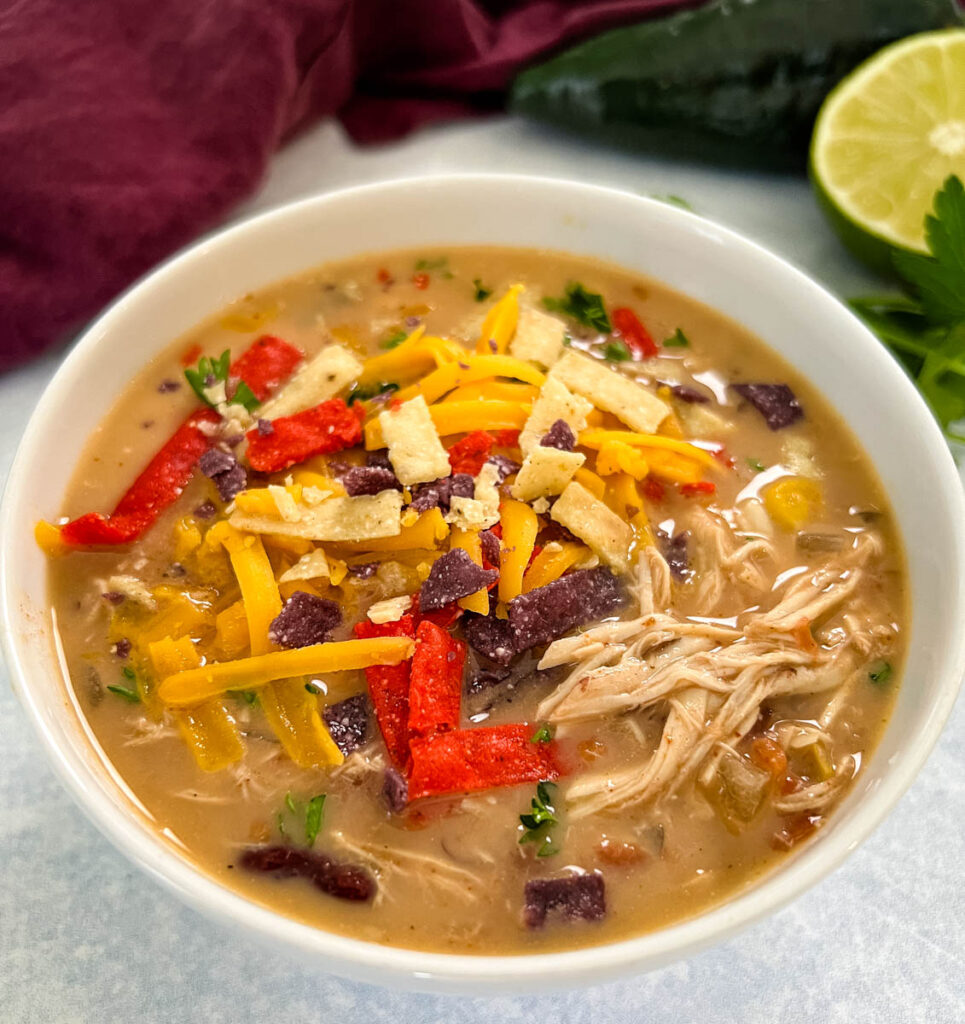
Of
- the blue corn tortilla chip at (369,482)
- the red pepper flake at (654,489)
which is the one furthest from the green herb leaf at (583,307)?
the blue corn tortilla chip at (369,482)

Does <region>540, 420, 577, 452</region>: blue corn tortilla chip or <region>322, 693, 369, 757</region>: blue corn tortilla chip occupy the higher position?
<region>540, 420, 577, 452</region>: blue corn tortilla chip

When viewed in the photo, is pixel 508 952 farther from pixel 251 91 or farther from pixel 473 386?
pixel 251 91

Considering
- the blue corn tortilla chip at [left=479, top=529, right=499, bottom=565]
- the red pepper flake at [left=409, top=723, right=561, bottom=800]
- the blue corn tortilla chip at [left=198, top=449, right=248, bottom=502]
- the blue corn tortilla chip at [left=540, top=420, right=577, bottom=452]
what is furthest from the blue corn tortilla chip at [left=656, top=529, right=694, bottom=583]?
the blue corn tortilla chip at [left=198, top=449, right=248, bottom=502]

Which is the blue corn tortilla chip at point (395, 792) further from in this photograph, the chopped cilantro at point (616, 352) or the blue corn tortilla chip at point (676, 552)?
the chopped cilantro at point (616, 352)

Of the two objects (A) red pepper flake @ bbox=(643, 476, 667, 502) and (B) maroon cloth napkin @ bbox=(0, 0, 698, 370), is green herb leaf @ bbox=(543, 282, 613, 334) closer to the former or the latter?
(A) red pepper flake @ bbox=(643, 476, 667, 502)

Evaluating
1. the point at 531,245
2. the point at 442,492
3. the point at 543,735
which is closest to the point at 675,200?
the point at 531,245

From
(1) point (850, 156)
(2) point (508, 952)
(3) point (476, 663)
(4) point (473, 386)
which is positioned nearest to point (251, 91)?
(4) point (473, 386)
